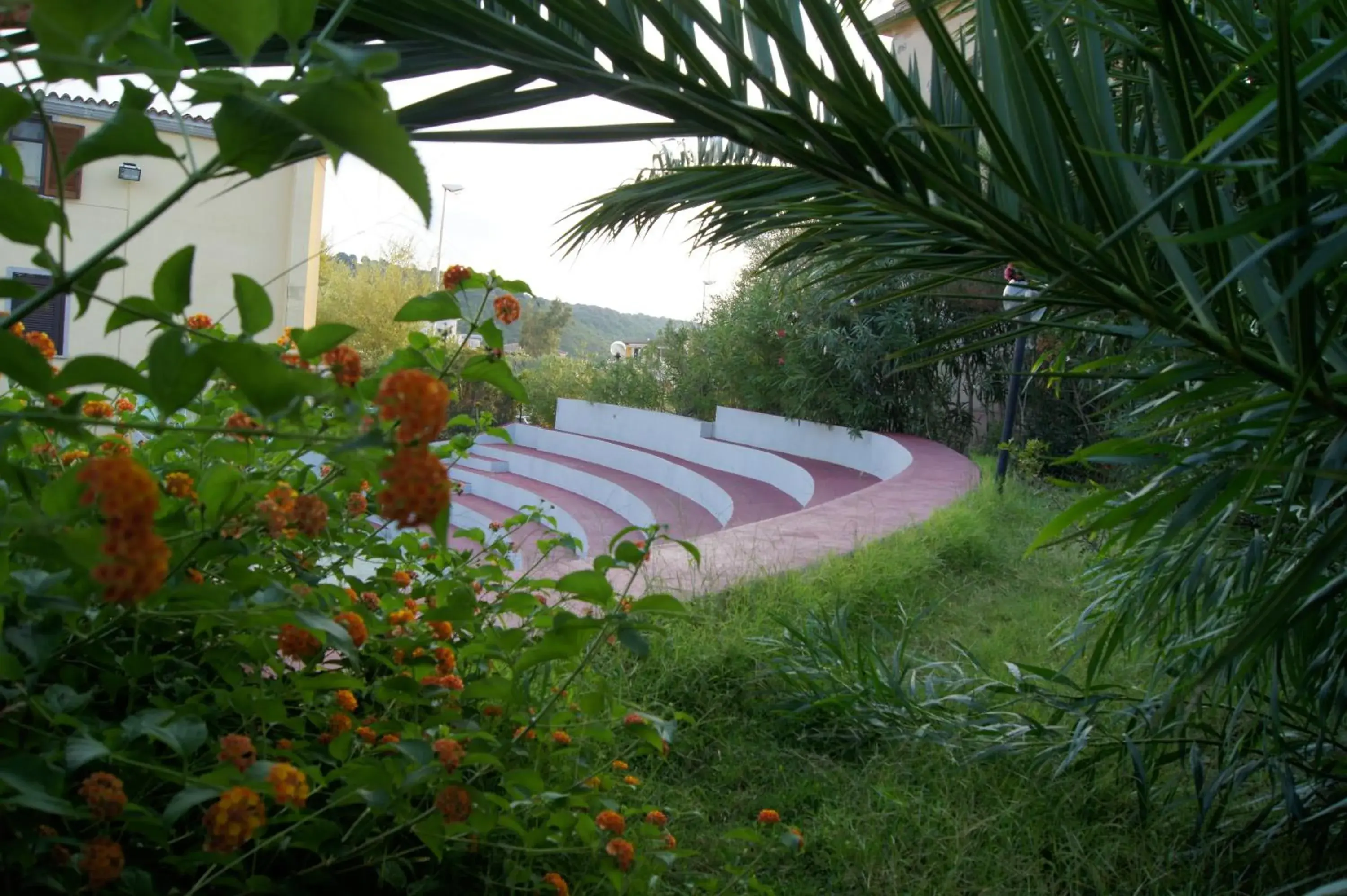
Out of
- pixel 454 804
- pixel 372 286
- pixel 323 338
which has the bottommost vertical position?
pixel 454 804

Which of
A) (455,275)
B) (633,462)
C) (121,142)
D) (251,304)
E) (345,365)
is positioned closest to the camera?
(121,142)

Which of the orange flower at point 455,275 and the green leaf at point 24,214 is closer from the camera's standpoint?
the green leaf at point 24,214

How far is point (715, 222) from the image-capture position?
133 centimetres

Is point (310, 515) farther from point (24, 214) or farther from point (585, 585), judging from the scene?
point (585, 585)

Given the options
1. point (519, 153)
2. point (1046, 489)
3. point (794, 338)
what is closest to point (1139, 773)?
point (519, 153)

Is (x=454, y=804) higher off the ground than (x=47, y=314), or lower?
lower

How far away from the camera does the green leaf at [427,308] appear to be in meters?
0.96

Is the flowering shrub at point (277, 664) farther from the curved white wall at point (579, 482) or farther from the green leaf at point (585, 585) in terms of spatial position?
the curved white wall at point (579, 482)

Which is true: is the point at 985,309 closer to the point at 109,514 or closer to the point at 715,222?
the point at 715,222

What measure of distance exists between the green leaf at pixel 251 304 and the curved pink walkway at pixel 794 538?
2411 mm

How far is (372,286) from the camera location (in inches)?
905

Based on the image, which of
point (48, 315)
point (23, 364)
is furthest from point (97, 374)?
point (48, 315)

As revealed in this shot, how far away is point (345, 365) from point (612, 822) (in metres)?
0.74

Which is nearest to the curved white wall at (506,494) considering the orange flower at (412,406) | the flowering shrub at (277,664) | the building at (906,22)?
the building at (906,22)
